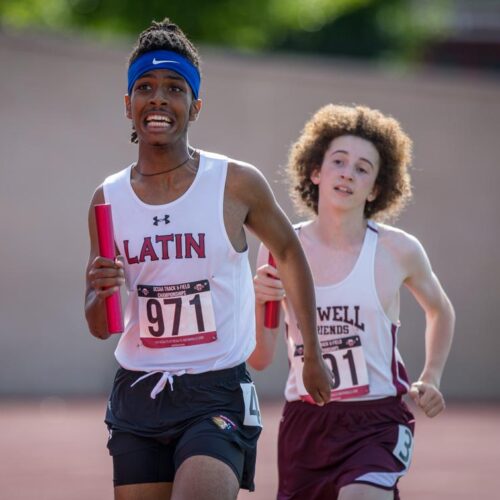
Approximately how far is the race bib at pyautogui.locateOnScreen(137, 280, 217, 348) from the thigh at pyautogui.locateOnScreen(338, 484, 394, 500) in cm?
96

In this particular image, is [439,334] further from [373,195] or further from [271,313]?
[271,313]

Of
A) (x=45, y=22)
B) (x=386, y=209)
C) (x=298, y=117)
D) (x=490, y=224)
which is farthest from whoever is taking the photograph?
(x=45, y=22)

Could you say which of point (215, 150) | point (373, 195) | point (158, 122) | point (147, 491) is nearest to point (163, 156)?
point (158, 122)

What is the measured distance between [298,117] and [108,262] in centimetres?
1099

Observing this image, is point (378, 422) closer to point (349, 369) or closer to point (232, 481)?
point (349, 369)

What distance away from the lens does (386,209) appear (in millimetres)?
5898

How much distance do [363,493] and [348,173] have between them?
4.50 feet

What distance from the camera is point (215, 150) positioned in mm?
14664

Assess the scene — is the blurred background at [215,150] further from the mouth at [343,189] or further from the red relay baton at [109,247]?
the red relay baton at [109,247]

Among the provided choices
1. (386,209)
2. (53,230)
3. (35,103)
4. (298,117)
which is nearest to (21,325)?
(53,230)

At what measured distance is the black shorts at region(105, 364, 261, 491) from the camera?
4.25 meters

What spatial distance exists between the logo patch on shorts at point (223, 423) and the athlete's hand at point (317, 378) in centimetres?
37

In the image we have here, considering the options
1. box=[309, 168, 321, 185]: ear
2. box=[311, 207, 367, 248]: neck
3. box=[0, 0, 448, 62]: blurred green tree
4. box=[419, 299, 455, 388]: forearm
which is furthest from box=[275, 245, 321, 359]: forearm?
box=[0, 0, 448, 62]: blurred green tree

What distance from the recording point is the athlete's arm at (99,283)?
416cm
